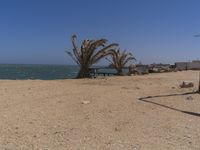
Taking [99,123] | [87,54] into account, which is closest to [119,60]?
[87,54]

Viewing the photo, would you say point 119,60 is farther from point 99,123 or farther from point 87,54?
point 99,123

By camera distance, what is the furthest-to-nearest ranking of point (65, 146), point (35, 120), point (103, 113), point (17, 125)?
1. point (103, 113)
2. point (35, 120)
3. point (17, 125)
4. point (65, 146)

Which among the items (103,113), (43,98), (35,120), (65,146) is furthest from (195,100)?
(65,146)

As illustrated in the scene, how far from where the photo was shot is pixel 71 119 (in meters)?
8.57

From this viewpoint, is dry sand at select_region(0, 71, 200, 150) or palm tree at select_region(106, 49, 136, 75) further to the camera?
palm tree at select_region(106, 49, 136, 75)

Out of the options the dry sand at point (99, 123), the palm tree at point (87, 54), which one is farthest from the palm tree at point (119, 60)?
the dry sand at point (99, 123)

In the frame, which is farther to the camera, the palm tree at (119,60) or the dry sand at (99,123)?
the palm tree at (119,60)

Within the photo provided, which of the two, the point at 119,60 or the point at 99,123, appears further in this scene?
the point at 119,60

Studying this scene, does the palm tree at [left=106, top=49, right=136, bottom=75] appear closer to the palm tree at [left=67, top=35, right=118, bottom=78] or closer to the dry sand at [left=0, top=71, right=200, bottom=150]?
the palm tree at [left=67, top=35, right=118, bottom=78]

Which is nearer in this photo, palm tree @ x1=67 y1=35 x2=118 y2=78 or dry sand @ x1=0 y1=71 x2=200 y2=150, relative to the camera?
dry sand @ x1=0 y1=71 x2=200 y2=150

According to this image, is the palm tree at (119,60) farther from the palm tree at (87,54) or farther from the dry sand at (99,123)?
the dry sand at (99,123)

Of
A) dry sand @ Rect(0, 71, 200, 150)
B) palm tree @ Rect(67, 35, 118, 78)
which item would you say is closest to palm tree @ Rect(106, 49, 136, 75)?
palm tree @ Rect(67, 35, 118, 78)

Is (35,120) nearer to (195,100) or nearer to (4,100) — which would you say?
(4,100)

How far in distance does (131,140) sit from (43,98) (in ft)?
19.8
